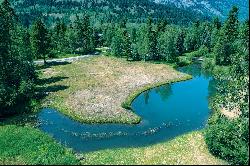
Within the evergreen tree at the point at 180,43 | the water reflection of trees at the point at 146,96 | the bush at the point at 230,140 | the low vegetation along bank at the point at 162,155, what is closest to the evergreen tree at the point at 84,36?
the evergreen tree at the point at 180,43

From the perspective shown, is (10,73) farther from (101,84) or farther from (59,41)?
(59,41)

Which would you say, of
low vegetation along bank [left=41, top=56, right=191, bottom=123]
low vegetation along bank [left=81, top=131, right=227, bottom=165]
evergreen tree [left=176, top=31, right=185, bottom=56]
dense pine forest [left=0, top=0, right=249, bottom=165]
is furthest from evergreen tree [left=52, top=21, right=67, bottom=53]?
low vegetation along bank [left=81, top=131, right=227, bottom=165]

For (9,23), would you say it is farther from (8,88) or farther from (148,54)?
(148,54)

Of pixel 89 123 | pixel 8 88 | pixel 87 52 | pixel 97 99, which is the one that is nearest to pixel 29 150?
pixel 89 123

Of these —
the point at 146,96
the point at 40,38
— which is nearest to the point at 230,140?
the point at 146,96

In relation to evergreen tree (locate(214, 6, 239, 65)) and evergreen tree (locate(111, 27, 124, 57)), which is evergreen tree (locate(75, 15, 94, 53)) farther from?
evergreen tree (locate(214, 6, 239, 65))

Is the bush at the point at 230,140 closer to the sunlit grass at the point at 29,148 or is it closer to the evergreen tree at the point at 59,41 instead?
the sunlit grass at the point at 29,148
